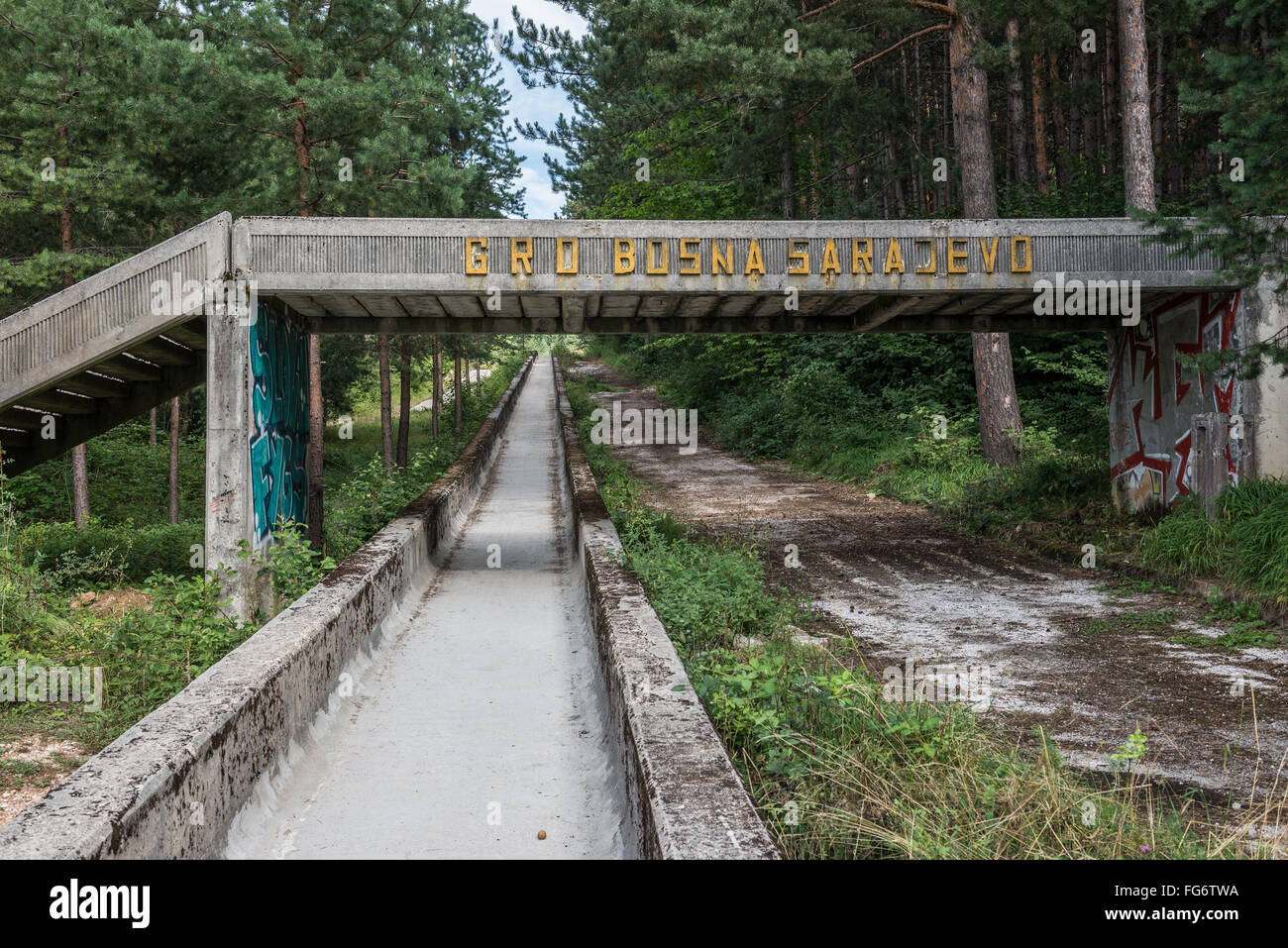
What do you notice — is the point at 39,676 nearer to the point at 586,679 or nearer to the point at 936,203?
the point at 586,679

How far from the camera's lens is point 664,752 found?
4.49 m

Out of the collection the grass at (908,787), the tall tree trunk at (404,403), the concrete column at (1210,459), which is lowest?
the grass at (908,787)

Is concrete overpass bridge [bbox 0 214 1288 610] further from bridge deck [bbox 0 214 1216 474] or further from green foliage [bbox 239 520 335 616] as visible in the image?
green foliage [bbox 239 520 335 616]

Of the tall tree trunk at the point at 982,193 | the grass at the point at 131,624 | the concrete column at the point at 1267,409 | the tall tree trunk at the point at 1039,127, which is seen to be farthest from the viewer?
the tall tree trunk at the point at 1039,127

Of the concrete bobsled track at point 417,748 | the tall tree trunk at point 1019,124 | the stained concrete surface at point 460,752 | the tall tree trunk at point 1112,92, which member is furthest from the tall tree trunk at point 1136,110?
the tall tree trunk at point 1112,92

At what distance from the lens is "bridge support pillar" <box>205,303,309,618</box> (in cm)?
1097

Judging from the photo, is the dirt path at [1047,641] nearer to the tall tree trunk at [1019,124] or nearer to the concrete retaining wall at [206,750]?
the concrete retaining wall at [206,750]

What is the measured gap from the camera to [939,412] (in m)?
23.2

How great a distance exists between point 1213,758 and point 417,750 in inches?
202

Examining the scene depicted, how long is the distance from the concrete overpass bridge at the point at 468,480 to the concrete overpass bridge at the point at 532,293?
0.12 feet

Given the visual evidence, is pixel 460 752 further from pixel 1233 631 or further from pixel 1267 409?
pixel 1267 409

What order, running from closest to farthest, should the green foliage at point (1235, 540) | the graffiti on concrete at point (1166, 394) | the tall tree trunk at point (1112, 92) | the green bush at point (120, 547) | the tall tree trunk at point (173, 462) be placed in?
the green foliage at point (1235, 540)
the graffiti on concrete at point (1166, 394)
the green bush at point (120, 547)
the tall tree trunk at point (173, 462)
the tall tree trunk at point (1112, 92)

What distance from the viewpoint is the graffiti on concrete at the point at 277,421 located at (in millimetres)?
11703
